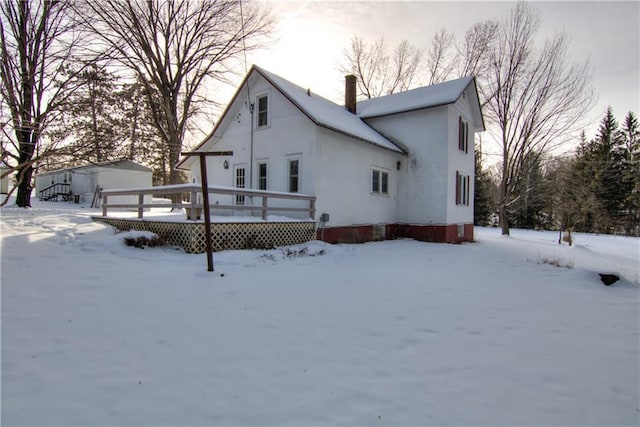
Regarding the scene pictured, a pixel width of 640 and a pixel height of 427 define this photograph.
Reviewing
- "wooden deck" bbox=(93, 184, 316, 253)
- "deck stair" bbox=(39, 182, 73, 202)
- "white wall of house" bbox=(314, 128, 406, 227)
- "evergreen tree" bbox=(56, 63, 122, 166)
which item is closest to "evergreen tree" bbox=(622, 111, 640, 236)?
"white wall of house" bbox=(314, 128, 406, 227)

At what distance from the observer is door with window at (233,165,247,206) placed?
1331 cm

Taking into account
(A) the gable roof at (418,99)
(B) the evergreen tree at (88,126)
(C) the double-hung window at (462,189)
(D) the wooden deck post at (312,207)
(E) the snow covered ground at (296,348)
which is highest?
(A) the gable roof at (418,99)

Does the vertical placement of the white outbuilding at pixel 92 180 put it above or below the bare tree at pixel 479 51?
below

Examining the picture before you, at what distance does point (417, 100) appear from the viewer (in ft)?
50.0

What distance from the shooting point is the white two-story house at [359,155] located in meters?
11.6

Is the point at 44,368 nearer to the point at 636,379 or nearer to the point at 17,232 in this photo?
the point at 636,379

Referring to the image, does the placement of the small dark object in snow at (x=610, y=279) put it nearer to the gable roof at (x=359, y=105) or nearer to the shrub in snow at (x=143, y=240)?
the gable roof at (x=359, y=105)

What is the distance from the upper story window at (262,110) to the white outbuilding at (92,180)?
17.2 m

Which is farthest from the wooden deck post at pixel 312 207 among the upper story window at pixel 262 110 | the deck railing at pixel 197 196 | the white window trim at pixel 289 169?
the upper story window at pixel 262 110

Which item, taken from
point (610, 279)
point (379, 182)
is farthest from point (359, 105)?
point (610, 279)

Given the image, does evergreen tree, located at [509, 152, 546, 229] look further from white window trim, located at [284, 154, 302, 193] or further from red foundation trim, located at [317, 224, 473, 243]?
white window trim, located at [284, 154, 302, 193]

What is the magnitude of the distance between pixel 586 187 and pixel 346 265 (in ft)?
116

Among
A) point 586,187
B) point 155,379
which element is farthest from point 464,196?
point 586,187

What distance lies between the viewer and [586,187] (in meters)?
31.7
